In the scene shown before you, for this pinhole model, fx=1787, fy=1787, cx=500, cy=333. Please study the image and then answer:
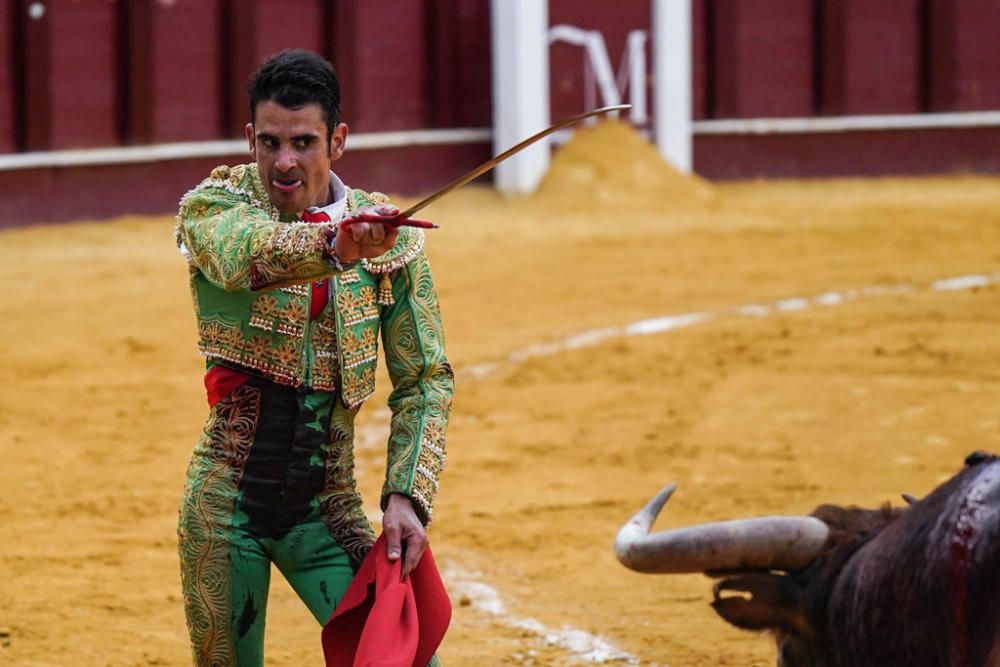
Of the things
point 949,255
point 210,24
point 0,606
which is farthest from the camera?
point 210,24

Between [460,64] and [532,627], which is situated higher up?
[460,64]

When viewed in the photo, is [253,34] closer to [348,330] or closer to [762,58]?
[762,58]

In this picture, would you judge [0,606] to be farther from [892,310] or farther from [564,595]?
[892,310]

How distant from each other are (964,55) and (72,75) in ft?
22.8

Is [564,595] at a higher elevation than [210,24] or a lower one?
lower

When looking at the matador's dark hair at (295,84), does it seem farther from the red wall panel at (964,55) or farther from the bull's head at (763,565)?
the red wall panel at (964,55)

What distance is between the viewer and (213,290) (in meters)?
2.65

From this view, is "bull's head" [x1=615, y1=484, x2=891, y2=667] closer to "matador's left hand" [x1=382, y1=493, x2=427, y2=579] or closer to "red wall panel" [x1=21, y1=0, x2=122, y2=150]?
"matador's left hand" [x1=382, y1=493, x2=427, y2=579]

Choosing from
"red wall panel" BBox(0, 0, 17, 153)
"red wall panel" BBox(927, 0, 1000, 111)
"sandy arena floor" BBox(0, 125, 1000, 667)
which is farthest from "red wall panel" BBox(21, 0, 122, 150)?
"red wall panel" BBox(927, 0, 1000, 111)

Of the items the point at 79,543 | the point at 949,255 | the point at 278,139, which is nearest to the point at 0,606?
the point at 79,543

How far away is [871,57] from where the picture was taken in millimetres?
13578

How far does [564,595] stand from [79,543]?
1.34 m

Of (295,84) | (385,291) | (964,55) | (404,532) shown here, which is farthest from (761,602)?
(964,55)

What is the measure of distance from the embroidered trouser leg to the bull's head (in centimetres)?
52
